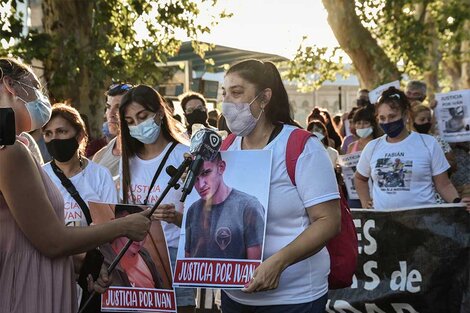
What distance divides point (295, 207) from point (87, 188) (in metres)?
2.03

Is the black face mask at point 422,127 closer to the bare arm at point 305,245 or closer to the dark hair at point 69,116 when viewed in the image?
the dark hair at point 69,116

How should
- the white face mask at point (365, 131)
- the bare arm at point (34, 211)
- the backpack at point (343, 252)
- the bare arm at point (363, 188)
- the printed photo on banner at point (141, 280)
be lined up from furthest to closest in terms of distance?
the white face mask at point (365, 131), the bare arm at point (363, 188), the printed photo on banner at point (141, 280), the backpack at point (343, 252), the bare arm at point (34, 211)

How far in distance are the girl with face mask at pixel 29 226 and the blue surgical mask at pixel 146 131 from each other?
2.05 m

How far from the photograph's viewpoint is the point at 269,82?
4.70 metres

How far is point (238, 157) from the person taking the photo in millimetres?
4625

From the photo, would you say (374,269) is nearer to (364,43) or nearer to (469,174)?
(469,174)

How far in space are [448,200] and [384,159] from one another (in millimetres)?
684

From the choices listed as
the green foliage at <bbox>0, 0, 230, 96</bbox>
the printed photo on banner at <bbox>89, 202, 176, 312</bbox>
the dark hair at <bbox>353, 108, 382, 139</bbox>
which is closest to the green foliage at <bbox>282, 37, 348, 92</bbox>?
the green foliage at <bbox>0, 0, 230, 96</bbox>

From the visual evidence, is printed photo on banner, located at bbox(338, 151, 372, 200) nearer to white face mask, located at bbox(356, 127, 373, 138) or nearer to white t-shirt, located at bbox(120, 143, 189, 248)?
white face mask, located at bbox(356, 127, 373, 138)

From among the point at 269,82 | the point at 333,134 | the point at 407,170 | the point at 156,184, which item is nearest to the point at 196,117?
the point at 407,170

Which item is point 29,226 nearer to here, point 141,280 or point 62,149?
point 141,280

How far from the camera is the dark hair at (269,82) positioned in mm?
4688

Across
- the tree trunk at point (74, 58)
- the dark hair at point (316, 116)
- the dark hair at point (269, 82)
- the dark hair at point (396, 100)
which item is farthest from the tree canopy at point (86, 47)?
the dark hair at point (269, 82)

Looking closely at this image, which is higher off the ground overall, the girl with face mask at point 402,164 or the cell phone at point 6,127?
the cell phone at point 6,127
